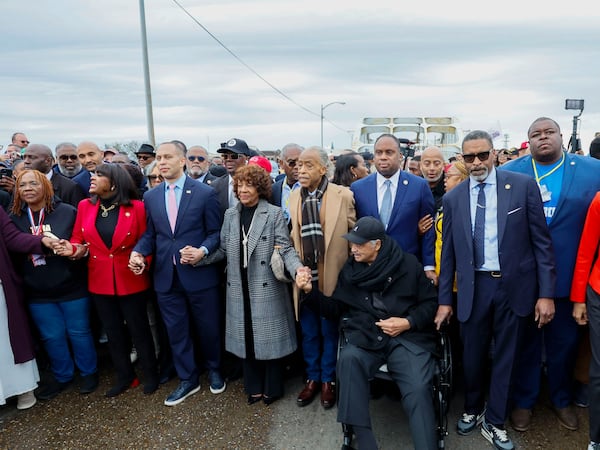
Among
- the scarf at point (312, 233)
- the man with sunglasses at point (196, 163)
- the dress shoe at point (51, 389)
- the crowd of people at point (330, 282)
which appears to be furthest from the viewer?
the man with sunglasses at point (196, 163)

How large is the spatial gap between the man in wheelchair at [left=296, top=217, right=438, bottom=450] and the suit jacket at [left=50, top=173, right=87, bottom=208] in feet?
9.40

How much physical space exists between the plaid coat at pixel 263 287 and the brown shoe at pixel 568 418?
2.11m

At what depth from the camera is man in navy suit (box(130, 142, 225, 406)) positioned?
369 centimetres

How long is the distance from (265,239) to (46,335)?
223cm

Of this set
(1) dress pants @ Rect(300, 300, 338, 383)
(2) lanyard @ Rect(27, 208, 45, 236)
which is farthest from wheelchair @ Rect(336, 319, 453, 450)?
(2) lanyard @ Rect(27, 208, 45, 236)

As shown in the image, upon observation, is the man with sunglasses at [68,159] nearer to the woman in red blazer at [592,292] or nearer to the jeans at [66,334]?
the jeans at [66,334]

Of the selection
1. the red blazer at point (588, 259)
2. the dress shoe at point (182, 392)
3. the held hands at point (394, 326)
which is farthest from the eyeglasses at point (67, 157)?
the red blazer at point (588, 259)

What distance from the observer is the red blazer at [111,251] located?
373cm

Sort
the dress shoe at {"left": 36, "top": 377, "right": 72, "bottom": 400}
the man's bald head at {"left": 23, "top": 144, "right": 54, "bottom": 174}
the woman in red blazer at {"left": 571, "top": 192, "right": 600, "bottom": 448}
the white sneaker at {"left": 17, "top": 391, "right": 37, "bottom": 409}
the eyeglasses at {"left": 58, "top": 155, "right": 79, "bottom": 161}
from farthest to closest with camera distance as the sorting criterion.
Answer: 1. the eyeglasses at {"left": 58, "top": 155, "right": 79, "bottom": 161}
2. the man's bald head at {"left": 23, "top": 144, "right": 54, "bottom": 174}
3. the dress shoe at {"left": 36, "top": 377, "right": 72, "bottom": 400}
4. the white sneaker at {"left": 17, "top": 391, "right": 37, "bottom": 409}
5. the woman in red blazer at {"left": 571, "top": 192, "right": 600, "bottom": 448}

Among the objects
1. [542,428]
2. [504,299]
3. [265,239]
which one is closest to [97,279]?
[265,239]

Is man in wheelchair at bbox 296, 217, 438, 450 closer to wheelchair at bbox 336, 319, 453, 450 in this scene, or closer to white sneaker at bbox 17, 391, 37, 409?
wheelchair at bbox 336, 319, 453, 450

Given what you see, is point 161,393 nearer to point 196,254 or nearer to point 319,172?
point 196,254

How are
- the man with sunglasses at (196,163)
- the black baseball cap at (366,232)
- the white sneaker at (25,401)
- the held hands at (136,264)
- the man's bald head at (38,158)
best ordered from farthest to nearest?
Result: the man with sunglasses at (196,163), the man's bald head at (38,158), the white sneaker at (25,401), the held hands at (136,264), the black baseball cap at (366,232)

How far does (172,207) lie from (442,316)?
2.35 m
